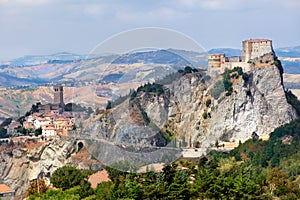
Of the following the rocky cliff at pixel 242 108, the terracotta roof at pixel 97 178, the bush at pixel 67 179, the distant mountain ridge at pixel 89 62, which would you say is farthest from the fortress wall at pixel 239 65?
the bush at pixel 67 179

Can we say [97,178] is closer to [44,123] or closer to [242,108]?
[242,108]

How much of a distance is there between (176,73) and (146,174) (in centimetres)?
266

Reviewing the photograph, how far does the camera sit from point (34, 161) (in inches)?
1096

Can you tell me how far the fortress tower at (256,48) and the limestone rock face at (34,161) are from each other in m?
8.79

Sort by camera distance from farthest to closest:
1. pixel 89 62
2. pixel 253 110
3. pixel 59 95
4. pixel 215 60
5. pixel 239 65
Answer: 1. pixel 59 95
2. pixel 253 110
3. pixel 239 65
4. pixel 215 60
5. pixel 89 62

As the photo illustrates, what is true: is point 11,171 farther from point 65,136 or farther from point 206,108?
point 206,108

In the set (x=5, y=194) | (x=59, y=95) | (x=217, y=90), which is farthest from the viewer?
(x=59, y=95)

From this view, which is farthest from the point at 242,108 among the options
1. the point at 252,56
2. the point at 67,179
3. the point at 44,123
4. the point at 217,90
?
the point at 67,179

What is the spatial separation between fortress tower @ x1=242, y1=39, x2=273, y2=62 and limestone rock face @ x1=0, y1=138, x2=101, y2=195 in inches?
346

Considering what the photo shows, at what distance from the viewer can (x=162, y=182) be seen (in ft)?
39.2

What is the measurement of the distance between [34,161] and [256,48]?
1154 cm

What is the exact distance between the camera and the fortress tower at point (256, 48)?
26703 millimetres

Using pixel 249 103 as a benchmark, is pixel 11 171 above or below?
below

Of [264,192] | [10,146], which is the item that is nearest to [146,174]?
[264,192]
